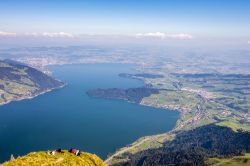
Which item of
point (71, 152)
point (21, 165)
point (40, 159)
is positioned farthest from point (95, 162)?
point (21, 165)

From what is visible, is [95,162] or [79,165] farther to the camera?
[95,162]

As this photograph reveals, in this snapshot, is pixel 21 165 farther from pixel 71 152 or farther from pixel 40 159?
pixel 71 152

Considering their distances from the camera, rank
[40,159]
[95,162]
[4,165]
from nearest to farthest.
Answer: [4,165], [40,159], [95,162]

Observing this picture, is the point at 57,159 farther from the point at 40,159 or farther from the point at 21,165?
the point at 21,165

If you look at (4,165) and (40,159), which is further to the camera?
(40,159)

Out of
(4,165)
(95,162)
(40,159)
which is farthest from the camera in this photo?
(95,162)

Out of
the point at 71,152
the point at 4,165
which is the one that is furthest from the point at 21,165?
the point at 71,152
